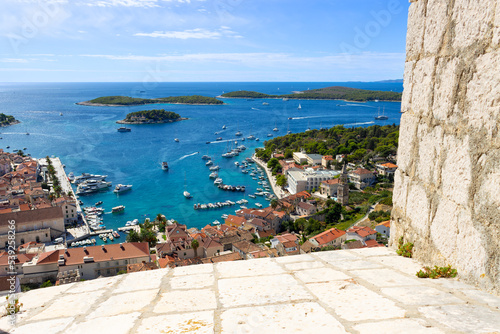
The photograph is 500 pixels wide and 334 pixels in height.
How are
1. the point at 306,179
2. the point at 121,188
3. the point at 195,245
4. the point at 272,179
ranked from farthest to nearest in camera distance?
1. the point at 272,179
2. the point at 306,179
3. the point at 121,188
4. the point at 195,245

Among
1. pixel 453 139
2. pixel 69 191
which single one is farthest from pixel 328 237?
pixel 69 191

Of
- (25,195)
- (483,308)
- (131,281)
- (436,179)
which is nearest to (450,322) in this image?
(483,308)

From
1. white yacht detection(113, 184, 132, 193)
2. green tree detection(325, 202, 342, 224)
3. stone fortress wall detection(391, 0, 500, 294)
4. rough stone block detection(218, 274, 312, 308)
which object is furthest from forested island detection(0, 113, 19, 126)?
stone fortress wall detection(391, 0, 500, 294)

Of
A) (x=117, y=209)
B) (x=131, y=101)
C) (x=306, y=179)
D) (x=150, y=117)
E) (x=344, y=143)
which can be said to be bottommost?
(x=117, y=209)

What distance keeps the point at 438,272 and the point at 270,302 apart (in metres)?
1.20

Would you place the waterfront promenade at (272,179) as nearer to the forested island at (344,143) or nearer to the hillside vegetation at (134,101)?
the forested island at (344,143)

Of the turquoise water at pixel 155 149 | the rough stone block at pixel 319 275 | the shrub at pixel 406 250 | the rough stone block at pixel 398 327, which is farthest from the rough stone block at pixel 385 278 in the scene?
the turquoise water at pixel 155 149

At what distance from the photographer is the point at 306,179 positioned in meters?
41.3

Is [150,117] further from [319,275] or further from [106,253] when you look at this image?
[319,275]

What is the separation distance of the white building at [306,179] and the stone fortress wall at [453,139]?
37592 millimetres

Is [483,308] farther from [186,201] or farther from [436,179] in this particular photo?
[186,201]

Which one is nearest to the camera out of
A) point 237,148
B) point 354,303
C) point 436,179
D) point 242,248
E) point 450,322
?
point 450,322

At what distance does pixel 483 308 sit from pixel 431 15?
2058 mm

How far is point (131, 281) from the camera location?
98.2 inches
